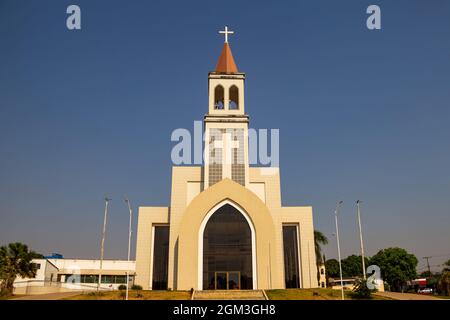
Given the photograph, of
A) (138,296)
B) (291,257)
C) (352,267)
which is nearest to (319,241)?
(291,257)

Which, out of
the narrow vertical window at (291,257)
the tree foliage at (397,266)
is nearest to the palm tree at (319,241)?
the narrow vertical window at (291,257)

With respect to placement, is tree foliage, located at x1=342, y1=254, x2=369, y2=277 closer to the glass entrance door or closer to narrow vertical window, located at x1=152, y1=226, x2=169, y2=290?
narrow vertical window, located at x1=152, y1=226, x2=169, y2=290

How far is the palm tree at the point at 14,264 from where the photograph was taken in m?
43.6

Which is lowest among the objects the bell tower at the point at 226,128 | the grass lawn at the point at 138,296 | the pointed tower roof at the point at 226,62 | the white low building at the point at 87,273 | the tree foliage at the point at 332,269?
the grass lawn at the point at 138,296

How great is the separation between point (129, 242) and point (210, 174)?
13510 millimetres

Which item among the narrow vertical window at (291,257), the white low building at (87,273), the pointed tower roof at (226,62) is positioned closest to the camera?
the narrow vertical window at (291,257)

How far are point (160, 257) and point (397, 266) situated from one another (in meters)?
57.7

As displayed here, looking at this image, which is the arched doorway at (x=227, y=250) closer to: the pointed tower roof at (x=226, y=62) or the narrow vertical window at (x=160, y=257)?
the narrow vertical window at (x=160, y=257)

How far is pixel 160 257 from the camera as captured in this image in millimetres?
47688

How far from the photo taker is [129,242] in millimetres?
38938

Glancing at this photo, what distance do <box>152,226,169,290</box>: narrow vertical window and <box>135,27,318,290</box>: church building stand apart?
11 cm

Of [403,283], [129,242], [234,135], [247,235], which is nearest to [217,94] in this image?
[234,135]

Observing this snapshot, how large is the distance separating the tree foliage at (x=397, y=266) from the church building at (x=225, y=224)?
44848 mm
